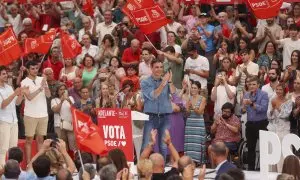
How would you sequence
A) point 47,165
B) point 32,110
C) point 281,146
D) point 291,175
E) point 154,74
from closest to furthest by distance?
1. point 291,175
2. point 47,165
3. point 281,146
4. point 154,74
5. point 32,110

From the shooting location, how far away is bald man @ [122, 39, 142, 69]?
2388 centimetres

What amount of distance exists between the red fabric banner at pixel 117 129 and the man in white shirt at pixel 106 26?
619cm

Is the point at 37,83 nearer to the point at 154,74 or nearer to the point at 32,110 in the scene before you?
the point at 32,110

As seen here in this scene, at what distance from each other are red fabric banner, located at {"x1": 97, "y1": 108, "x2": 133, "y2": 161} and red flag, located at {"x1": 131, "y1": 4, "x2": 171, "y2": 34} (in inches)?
178

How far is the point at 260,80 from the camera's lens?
22.3 metres

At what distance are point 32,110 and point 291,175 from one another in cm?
907

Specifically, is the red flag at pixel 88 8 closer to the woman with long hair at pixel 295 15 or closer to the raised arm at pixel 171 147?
the woman with long hair at pixel 295 15

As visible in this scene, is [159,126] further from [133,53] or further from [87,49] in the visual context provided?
[87,49]

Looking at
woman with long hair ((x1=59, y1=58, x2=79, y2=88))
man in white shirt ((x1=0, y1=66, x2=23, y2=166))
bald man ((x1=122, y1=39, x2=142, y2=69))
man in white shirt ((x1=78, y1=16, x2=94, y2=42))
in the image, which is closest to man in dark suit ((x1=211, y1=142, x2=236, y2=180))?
man in white shirt ((x1=0, y1=66, x2=23, y2=166))

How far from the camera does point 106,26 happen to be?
25391 millimetres

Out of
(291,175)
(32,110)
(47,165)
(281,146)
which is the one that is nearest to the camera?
(291,175)

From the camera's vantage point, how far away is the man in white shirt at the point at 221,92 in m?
22.1

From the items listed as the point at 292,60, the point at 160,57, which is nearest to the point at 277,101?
the point at 292,60

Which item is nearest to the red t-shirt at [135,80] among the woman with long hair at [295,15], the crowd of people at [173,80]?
the crowd of people at [173,80]
